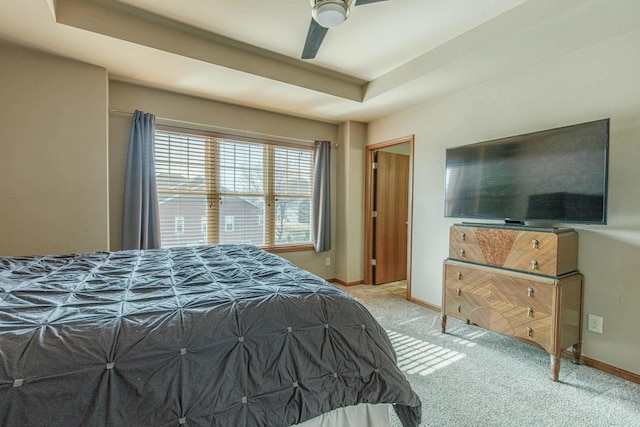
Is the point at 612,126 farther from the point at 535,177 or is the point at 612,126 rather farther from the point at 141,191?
the point at 141,191

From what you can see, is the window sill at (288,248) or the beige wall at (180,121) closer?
the beige wall at (180,121)

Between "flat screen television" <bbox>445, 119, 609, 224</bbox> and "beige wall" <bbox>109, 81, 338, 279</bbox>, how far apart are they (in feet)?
7.08

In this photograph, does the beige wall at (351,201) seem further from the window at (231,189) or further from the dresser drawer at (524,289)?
the dresser drawer at (524,289)

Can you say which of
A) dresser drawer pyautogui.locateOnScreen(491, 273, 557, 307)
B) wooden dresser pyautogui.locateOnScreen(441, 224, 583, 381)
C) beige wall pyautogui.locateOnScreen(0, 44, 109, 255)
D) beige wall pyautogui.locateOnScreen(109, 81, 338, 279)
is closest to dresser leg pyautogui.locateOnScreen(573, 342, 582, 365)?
wooden dresser pyautogui.locateOnScreen(441, 224, 583, 381)

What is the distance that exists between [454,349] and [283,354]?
1966 millimetres

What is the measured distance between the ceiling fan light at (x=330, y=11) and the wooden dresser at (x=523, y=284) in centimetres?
200

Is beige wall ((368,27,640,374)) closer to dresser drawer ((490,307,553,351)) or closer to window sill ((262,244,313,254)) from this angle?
dresser drawer ((490,307,553,351))

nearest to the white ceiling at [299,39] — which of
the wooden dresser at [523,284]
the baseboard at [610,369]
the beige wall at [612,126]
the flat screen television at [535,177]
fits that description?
the beige wall at [612,126]

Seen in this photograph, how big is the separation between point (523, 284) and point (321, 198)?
2.71 m

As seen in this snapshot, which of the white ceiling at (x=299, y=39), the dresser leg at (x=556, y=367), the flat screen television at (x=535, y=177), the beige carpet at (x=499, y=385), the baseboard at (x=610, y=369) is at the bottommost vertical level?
the beige carpet at (x=499, y=385)

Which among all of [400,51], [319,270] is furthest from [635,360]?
[319,270]

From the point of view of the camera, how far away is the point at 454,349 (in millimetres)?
2521

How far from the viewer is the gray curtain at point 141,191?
309 centimetres

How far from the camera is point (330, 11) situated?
1.56 m
